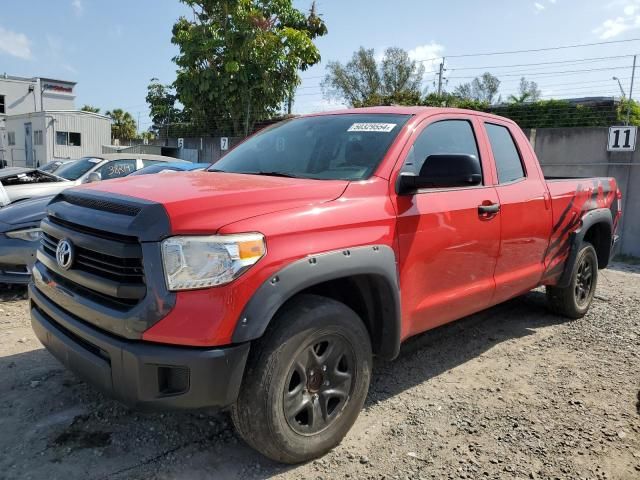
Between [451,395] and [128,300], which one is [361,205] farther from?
[451,395]

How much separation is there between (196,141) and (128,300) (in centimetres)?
1696

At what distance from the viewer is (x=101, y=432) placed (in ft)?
9.57

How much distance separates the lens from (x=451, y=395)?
3.54 meters

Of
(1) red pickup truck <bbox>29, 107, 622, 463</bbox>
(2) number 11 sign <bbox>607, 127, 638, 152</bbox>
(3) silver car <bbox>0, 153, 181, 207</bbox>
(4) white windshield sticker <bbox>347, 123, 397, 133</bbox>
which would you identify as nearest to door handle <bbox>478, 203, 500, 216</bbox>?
(1) red pickup truck <bbox>29, 107, 622, 463</bbox>

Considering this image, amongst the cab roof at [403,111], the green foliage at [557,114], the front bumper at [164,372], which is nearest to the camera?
the front bumper at [164,372]

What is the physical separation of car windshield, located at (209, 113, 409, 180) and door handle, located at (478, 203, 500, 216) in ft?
2.63

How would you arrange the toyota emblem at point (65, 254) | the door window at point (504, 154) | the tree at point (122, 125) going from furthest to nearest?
the tree at point (122, 125), the door window at point (504, 154), the toyota emblem at point (65, 254)

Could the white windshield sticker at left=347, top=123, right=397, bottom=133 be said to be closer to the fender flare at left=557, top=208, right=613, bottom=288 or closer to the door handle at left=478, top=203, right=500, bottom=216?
the door handle at left=478, top=203, right=500, bottom=216

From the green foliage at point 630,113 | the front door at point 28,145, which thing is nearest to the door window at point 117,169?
the green foliage at point 630,113

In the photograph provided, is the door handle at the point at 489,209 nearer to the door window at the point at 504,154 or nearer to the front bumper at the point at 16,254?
the door window at the point at 504,154

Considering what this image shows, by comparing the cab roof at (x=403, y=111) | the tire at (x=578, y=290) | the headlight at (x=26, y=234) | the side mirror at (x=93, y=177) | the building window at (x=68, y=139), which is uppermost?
the building window at (x=68, y=139)

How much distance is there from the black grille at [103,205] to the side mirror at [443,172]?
144cm

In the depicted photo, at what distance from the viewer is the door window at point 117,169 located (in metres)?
9.14

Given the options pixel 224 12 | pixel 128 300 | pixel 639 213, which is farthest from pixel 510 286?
pixel 224 12
